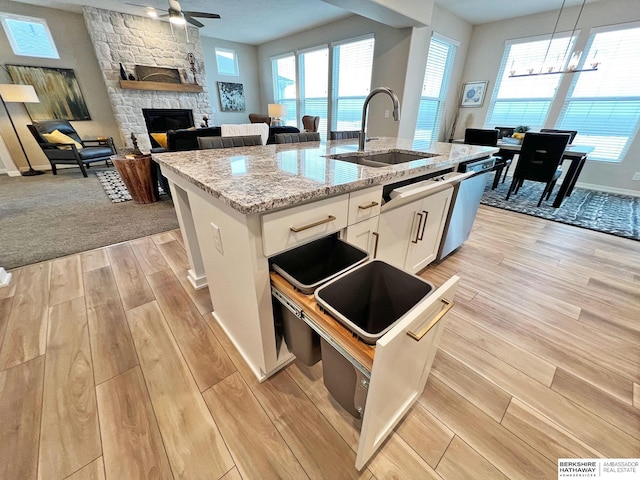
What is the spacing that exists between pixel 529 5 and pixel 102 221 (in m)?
6.60

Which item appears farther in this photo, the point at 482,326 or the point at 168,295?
the point at 168,295

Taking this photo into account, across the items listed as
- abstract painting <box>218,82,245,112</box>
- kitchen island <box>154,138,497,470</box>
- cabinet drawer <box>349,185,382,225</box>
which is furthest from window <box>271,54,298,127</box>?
cabinet drawer <box>349,185,382,225</box>

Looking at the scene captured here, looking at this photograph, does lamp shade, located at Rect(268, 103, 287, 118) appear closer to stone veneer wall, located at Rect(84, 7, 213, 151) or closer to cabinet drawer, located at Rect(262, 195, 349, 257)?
stone veneer wall, located at Rect(84, 7, 213, 151)

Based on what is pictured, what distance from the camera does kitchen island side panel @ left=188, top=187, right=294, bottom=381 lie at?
856 mm

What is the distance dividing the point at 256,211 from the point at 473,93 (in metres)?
6.08

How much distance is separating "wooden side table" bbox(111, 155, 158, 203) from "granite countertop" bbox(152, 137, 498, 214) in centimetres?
214

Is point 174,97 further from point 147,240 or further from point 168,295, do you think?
point 168,295

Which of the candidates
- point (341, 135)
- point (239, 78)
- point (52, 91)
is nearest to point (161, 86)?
point (52, 91)

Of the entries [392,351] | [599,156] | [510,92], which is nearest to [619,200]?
[599,156]

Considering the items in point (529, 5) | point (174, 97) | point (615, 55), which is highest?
point (529, 5)

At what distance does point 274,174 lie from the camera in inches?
41.8

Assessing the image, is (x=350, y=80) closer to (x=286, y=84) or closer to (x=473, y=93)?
(x=286, y=84)

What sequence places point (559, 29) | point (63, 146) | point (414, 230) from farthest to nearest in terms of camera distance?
point (63, 146), point (559, 29), point (414, 230)

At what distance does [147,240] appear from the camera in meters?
2.46
